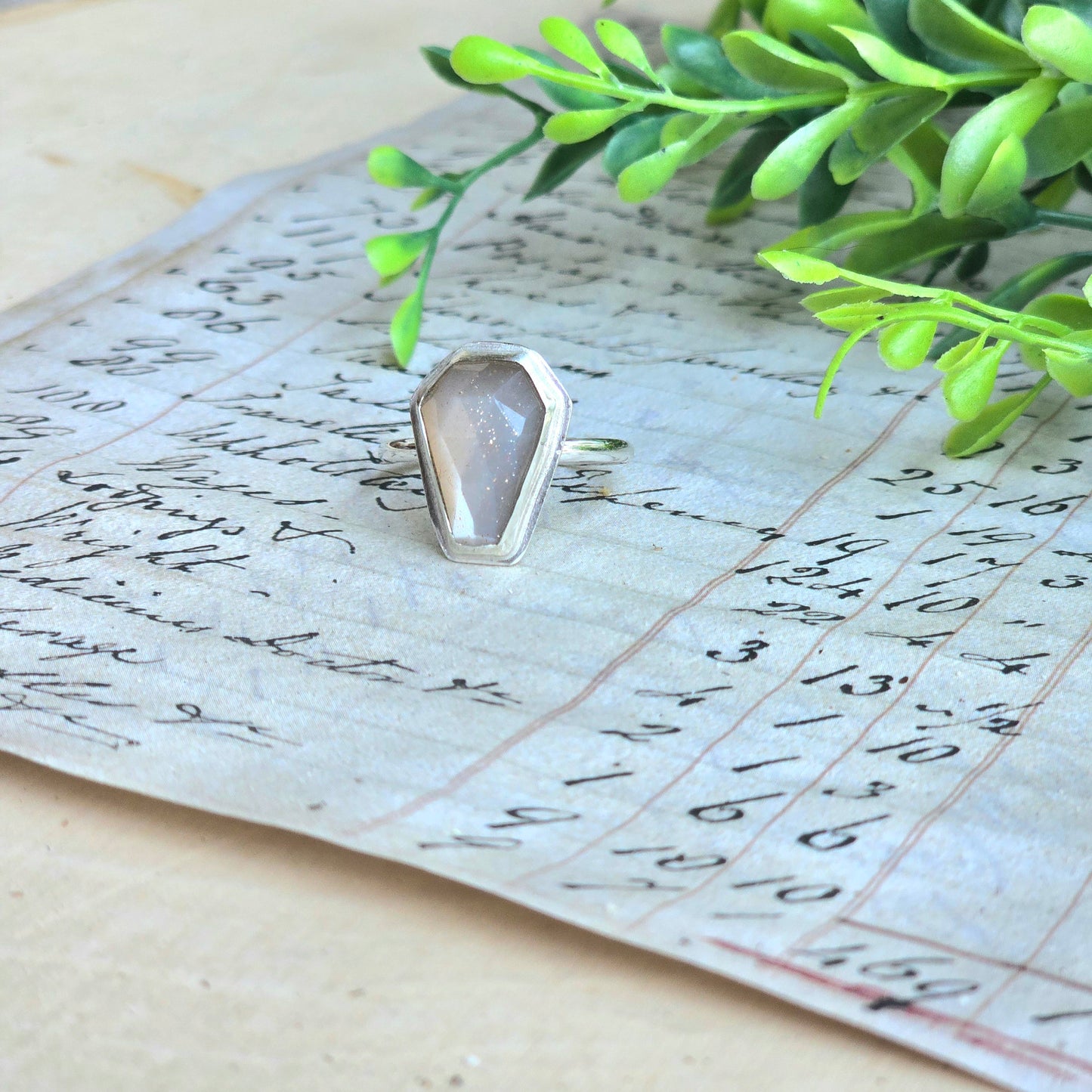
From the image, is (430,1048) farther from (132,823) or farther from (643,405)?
(643,405)

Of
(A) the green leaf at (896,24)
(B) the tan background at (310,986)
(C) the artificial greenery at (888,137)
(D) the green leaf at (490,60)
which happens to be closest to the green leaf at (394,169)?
(C) the artificial greenery at (888,137)

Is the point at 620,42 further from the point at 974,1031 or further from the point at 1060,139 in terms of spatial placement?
the point at 974,1031

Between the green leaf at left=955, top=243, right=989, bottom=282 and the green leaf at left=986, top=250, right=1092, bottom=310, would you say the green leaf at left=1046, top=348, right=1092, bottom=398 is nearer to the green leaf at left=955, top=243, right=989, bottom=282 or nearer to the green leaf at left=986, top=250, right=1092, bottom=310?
the green leaf at left=986, top=250, right=1092, bottom=310

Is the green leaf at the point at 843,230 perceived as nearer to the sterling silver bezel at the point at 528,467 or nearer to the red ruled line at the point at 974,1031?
the sterling silver bezel at the point at 528,467

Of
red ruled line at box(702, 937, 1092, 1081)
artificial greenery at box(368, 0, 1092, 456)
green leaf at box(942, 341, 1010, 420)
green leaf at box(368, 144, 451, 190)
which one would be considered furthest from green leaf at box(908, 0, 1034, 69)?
red ruled line at box(702, 937, 1092, 1081)

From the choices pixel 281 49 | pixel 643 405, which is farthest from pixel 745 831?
pixel 281 49

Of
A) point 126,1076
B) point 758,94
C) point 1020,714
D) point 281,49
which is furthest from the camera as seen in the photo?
point 281,49

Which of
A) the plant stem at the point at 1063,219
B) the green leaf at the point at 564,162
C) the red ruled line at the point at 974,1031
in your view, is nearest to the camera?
the red ruled line at the point at 974,1031

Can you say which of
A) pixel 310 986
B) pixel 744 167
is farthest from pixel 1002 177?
pixel 310 986
